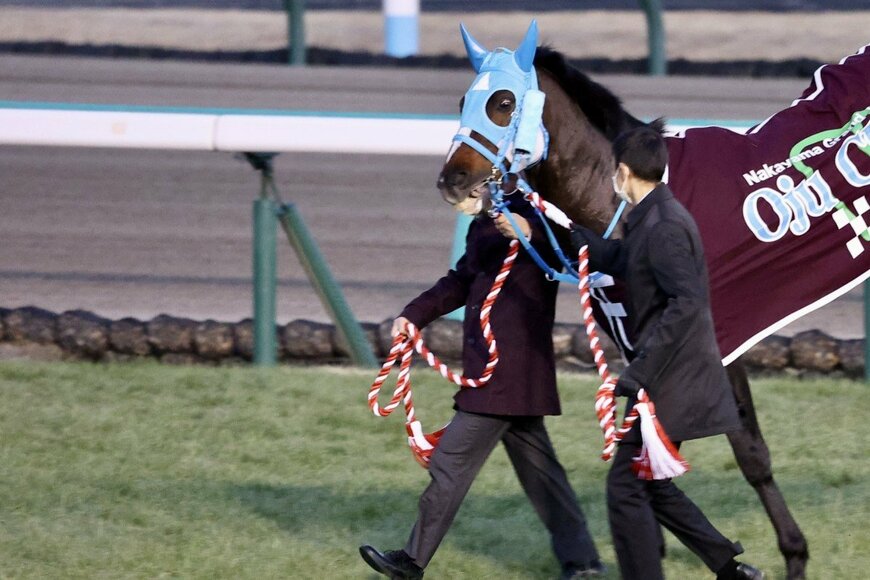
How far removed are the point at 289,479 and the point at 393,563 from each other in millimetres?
1209

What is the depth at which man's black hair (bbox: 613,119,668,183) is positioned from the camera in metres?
3.68

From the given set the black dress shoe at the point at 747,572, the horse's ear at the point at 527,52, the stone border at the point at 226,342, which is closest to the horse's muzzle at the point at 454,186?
the horse's ear at the point at 527,52

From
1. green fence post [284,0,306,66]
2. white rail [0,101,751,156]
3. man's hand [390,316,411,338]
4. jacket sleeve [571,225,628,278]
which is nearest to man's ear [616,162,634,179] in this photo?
jacket sleeve [571,225,628,278]

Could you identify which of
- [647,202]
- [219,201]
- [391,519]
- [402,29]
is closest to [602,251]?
[647,202]

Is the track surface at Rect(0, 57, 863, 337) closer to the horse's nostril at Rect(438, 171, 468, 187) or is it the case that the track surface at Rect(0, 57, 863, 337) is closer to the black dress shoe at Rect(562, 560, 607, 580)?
the black dress shoe at Rect(562, 560, 607, 580)

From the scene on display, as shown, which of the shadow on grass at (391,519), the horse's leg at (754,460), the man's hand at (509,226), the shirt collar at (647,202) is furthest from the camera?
the shadow on grass at (391,519)

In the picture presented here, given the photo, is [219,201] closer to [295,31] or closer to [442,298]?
[295,31]

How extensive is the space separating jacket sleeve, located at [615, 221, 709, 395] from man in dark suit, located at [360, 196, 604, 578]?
49cm

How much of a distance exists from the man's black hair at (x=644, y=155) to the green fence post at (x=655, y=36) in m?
6.96

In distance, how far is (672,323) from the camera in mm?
3531

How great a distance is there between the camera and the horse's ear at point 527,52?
13.1 feet

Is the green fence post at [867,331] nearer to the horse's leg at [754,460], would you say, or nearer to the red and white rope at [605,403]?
the horse's leg at [754,460]

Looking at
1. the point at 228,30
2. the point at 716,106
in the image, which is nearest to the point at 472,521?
the point at 716,106

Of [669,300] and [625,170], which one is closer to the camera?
[669,300]
